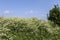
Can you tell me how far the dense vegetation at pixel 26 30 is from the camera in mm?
14195

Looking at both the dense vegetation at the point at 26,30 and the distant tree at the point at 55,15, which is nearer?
the dense vegetation at the point at 26,30

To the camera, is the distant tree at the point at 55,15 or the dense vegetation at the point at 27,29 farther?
the distant tree at the point at 55,15

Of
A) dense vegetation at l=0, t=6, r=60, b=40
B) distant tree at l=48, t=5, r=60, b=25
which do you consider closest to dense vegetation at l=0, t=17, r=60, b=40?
dense vegetation at l=0, t=6, r=60, b=40

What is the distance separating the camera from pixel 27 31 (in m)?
15.0

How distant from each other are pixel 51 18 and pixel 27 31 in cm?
411

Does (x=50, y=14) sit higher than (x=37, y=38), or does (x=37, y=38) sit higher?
(x=50, y=14)

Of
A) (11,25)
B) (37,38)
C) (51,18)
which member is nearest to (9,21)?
(11,25)

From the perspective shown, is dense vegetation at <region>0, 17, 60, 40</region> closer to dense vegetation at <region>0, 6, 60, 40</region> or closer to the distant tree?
dense vegetation at <region>0, 6, 60, 40</region>

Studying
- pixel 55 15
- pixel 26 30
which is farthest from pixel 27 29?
pixel 55 15

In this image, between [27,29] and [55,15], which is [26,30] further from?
[55,15]

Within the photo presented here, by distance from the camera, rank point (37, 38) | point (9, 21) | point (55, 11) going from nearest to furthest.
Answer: point (37, 38), point (9, 21), point (55, 11)

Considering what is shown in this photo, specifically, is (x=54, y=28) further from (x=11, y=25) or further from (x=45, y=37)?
(x=11, y=25)

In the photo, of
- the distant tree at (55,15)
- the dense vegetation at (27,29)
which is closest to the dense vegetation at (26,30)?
the dense vegetation at (27,29)

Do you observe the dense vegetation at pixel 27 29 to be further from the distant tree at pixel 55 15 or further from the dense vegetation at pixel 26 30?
the distant tree at pixel 55 15
